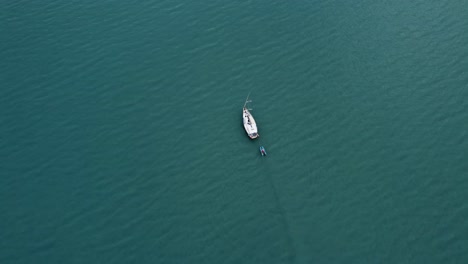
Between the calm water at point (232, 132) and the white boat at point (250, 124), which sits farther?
the white boat at point (250, 124)

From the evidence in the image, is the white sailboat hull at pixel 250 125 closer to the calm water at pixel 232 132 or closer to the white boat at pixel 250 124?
the white boat at pixel 250 124

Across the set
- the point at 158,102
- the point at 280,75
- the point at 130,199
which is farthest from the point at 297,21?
the point at 130,199

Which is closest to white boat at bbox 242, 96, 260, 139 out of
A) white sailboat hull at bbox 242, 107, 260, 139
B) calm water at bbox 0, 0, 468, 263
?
white sailboat hull at bbox 242, 107, 260, 139

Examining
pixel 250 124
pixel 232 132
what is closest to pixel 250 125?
pixel 250 124

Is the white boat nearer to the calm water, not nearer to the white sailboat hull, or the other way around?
the white sailboat hull

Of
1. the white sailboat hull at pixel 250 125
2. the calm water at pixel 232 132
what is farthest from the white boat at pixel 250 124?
the calm water at pixel 232 132

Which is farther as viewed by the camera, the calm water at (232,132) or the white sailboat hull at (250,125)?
the white sailboat hull at (250,125)

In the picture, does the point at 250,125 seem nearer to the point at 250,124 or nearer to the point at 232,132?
the point at 250,124

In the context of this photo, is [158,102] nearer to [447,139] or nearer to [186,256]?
[186,256]
